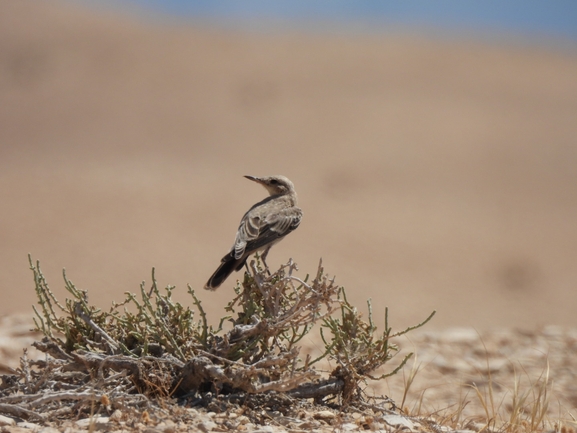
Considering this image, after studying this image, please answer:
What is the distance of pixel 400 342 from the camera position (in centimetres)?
964

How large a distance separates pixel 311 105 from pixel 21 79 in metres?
12.6

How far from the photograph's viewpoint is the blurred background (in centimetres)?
1483

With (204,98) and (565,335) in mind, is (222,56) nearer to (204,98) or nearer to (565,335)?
(204,98)

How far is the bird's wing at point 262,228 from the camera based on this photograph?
5.84 metres

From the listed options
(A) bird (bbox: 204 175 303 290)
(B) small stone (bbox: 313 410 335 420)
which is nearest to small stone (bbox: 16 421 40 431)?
(B) small stone (bbox: 313 410 335 420)

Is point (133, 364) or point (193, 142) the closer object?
point (133, 364)

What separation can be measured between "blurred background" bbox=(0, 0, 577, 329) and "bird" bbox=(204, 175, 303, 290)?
462 centimetres

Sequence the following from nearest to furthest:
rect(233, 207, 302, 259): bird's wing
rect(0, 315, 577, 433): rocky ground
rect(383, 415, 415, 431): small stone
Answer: rect(0, 315, 577, 433): rocky ground → rect(383, 415, 415, 431): small stone → rect(233, 207, 302, 259): bird's wing

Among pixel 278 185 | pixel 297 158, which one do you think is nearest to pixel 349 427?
pixel 278 185

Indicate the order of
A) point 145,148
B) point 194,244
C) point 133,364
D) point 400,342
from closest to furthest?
1. point 133,364
2. point 400,342
3. point 194,244
4. point 145,148

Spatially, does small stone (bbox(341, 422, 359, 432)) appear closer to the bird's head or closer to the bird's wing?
the bird's wing

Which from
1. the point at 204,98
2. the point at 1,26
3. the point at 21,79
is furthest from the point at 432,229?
the point at 1,26

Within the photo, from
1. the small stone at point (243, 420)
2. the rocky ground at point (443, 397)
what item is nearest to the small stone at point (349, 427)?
the rocky ground at point (443, 397)

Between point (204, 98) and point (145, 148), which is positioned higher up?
point (204, 98)
